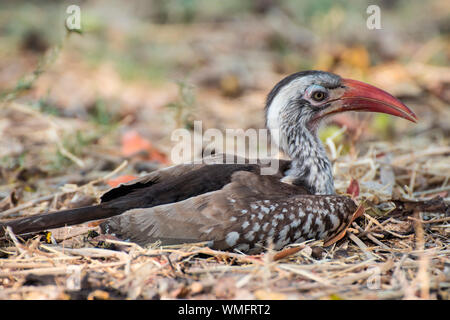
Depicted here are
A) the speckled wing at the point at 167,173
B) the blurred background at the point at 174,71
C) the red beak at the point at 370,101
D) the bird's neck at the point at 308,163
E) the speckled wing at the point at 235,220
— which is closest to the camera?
the speckled wing at the point at 235,220

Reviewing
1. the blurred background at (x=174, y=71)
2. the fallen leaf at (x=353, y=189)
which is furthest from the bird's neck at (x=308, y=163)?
the blurred background at (x=174, y=71)

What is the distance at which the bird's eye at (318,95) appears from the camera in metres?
4.19

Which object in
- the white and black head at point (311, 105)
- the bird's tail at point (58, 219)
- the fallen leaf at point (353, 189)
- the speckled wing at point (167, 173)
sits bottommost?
the bird's tail at point (58, 219)

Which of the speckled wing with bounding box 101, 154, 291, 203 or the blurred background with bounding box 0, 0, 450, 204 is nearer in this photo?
the speckled wing with bounding box 101, 154, 291, 203

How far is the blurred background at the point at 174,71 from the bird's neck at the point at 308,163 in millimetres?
1072

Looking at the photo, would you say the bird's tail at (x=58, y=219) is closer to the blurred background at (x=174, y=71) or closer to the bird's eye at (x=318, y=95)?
the blurred background at (x=174, y=71)

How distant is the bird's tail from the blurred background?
1469mm

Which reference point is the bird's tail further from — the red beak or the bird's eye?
the red beak

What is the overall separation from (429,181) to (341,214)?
1621 millimetres

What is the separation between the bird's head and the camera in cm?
412

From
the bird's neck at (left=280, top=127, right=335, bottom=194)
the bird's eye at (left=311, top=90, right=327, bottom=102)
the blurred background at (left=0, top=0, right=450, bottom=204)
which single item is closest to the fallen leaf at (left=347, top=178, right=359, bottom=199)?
the bird's neck at (left=280, top=127, right=335, bottom=194)

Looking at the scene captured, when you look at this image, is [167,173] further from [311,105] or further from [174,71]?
[174,71]

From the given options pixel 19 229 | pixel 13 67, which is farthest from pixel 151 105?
pixel 19 229

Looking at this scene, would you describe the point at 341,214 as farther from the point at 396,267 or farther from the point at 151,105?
the point at 151,105
